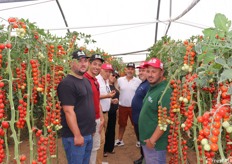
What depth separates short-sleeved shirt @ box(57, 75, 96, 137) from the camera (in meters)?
2.38

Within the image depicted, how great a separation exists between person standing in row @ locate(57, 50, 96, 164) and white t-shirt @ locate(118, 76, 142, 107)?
236 centimetres

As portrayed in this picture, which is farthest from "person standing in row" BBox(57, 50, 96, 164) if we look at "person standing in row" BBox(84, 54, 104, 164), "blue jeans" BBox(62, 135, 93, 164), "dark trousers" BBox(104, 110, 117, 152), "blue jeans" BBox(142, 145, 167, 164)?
"dark trousers" BBox(104, 110, 117, 152)

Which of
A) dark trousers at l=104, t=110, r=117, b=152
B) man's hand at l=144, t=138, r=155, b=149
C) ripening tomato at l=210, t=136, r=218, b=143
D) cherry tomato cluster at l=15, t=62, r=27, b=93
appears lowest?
dark trousers at l=104, t=110, r=117, b=152

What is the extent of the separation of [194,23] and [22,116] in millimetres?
5594

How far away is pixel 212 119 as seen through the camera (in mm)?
860

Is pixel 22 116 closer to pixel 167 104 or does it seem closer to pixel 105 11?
pixel 167 104

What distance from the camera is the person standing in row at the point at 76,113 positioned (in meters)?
2.37

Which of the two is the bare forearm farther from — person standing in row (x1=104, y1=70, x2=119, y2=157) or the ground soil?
person standing in row (x1=104, y1=70, x2=119, y2=157)

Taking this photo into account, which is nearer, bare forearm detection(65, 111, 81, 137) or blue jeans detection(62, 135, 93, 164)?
bare forearm detection(65, 111, 81, 137)

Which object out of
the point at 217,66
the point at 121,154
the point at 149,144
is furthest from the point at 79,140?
the point at 121,154

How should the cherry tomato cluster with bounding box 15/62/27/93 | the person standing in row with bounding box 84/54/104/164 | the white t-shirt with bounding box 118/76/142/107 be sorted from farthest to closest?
the white t-shirt with bounding box 118/76/142/107 → the person standing in row with bounding box 84/54/104/164 → the cherry tomato cluster with bounding box 15/62/27/93

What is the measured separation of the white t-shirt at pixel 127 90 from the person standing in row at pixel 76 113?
7.75 feet

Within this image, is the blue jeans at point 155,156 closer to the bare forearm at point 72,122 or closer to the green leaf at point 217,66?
the bare forearm at point 72,122

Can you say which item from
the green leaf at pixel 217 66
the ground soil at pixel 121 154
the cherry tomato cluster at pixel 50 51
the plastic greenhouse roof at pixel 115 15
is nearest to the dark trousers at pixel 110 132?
the ground soil at pixel 121 154
